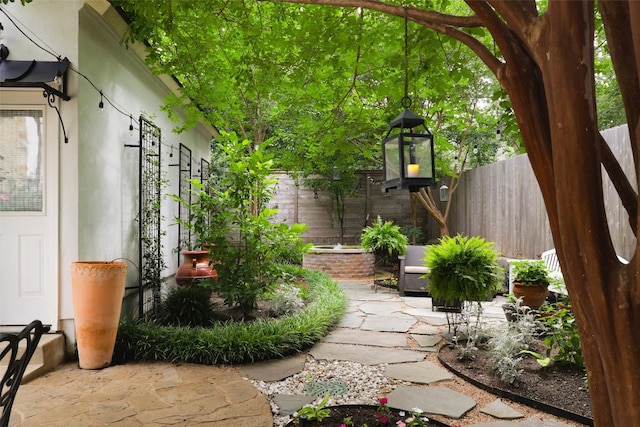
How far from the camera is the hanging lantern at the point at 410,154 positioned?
7.50 ft

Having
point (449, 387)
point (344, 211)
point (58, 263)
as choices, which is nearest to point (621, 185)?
point (449, 387)

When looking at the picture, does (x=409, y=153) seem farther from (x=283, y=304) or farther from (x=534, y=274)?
(x=283, y=304)

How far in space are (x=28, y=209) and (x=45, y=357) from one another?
1274 mm

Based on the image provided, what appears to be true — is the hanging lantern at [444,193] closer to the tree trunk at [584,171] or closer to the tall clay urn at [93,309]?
the tall clay urn at [93,309]

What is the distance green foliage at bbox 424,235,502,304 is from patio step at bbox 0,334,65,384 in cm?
345

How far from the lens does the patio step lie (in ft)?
10.5

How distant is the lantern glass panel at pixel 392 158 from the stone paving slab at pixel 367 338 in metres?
2.29

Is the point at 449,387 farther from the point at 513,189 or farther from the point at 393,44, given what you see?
the point at 513,189

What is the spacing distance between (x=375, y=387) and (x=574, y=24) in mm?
2788

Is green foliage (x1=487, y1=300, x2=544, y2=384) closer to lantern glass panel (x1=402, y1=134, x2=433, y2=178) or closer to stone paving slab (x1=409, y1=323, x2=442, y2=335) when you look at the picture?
stone paving slab (x1=409, y1=323, x2=442, y2=335)

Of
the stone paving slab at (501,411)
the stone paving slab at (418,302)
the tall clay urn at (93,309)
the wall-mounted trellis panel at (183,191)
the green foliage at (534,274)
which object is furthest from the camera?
the wall-mounted trellis panel at (183,191)

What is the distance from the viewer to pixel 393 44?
3.38m

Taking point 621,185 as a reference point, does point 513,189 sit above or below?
above

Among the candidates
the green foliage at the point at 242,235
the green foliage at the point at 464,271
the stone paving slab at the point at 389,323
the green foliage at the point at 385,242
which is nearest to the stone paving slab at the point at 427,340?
the stone paving slab at the point at 389,323
